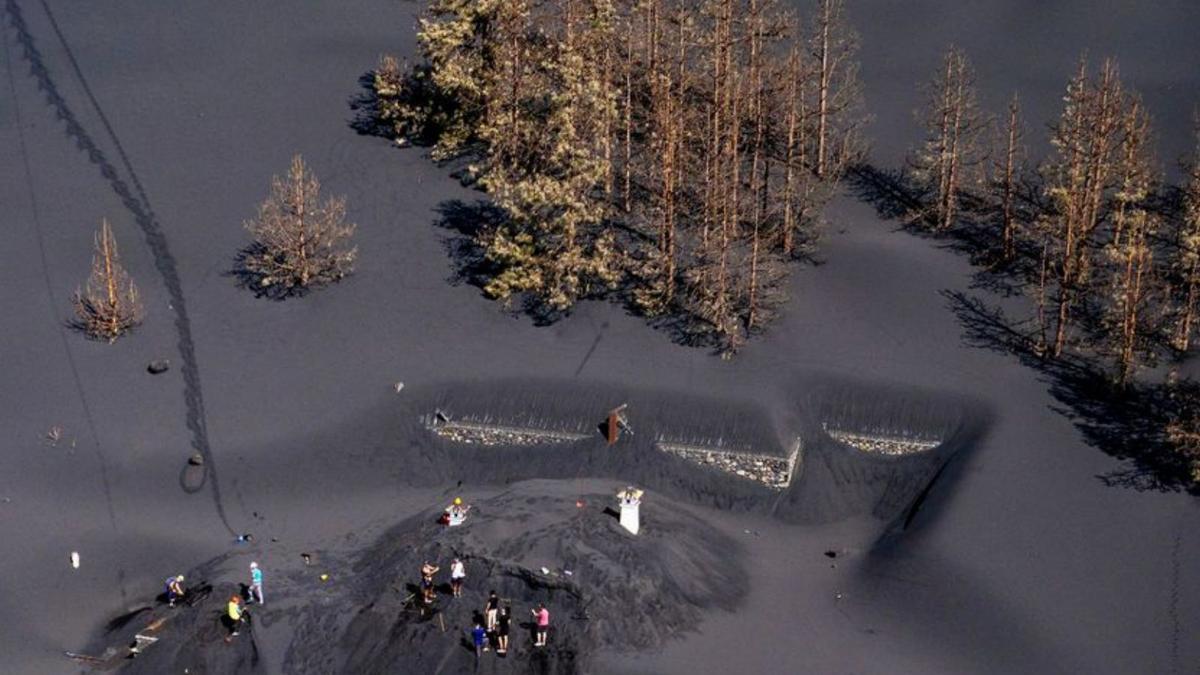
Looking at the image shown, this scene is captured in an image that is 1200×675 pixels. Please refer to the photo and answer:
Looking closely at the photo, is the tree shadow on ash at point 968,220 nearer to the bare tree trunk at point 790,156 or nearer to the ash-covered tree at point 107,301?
the bare tree trunk at point 790,156

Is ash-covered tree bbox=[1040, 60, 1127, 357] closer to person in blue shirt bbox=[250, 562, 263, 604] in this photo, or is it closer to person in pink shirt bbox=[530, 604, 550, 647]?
person in pink shirt bbox=[530, 604, 550, 647]

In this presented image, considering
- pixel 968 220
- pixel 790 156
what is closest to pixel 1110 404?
pixel 968 220

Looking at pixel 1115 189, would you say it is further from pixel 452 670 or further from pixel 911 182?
pixel 452 670

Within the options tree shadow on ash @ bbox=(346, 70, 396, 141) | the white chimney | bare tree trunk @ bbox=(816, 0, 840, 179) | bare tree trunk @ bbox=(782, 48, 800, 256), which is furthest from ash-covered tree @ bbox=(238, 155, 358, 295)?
bare tree trunk @ bbox=(816, 0, 840, 179)

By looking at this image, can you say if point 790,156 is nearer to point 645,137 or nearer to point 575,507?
point 645,137

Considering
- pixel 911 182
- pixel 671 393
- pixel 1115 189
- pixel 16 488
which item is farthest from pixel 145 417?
pixel 1115 189

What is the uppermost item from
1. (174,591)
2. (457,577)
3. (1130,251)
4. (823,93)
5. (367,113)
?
(823,93)
